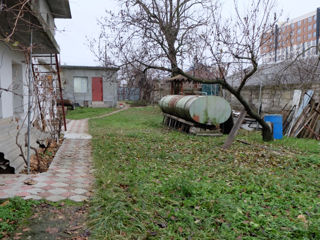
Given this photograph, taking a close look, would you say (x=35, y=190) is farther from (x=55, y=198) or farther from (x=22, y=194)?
(x=55, y=198)

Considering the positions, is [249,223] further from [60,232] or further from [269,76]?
[269,76]

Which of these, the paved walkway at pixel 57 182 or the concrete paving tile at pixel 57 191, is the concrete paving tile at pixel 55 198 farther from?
the concrete paving tile at pixel 57 191

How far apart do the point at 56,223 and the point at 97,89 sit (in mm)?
23387

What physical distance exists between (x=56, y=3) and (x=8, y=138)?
9.08 metres

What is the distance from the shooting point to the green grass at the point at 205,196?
10.2 ft

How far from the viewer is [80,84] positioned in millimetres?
25547

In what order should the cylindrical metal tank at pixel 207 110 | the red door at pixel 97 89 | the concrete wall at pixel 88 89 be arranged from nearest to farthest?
the cylindrical metal tank at pixel 207 110, the concrete wall at pixel 88 89, the red door at pixel 97 89

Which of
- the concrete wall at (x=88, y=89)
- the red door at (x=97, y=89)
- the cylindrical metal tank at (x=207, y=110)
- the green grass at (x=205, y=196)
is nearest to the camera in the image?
the green grass at (x=205, y=196)

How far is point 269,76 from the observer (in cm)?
1625

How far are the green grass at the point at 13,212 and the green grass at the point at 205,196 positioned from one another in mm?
737

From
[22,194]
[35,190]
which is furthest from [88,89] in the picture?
[22,194]

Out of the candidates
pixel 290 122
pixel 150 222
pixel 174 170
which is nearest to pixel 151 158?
pixel 174 170

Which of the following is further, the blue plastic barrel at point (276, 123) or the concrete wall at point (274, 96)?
the concrete wall at point (274, 96)

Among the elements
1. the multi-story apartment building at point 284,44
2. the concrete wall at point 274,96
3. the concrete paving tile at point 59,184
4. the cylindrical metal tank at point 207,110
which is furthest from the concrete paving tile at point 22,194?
the concrete wall at point 274,96
